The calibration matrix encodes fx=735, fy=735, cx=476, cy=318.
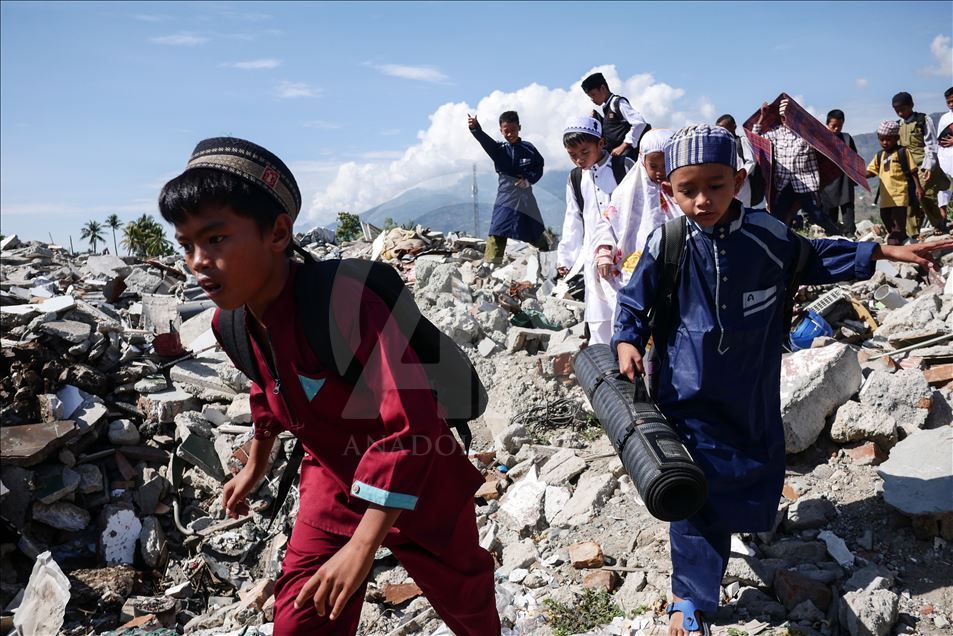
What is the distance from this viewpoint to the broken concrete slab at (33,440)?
5.44 metres

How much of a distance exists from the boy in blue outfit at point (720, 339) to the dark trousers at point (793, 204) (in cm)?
561

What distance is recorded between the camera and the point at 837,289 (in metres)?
6.10

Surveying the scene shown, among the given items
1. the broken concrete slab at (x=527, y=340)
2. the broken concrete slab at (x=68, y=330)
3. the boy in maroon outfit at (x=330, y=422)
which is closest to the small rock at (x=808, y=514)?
the boy in maroon outfit at (x=330, y=422)

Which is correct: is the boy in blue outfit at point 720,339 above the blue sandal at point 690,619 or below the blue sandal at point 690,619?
above

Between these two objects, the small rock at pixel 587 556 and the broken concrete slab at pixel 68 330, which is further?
the broken concrete slab at pixel 68 330

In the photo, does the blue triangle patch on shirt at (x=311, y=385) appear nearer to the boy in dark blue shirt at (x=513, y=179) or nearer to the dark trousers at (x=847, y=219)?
the boy in dark blue shirt at (x=513, y=179)

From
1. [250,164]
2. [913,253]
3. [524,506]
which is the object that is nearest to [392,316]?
[250,164]

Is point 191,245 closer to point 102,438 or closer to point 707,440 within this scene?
point 707,440

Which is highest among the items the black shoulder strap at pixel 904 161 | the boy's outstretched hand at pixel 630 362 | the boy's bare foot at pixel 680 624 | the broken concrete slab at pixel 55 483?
the black shoulder strap at pixel 904 161

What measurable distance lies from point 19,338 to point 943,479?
6960 millimetres

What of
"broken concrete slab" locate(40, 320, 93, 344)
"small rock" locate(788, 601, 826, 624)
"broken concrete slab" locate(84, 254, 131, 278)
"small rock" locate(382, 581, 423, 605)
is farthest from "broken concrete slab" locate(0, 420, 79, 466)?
"broken concrete slab" locate(84, 254, 131, 278)

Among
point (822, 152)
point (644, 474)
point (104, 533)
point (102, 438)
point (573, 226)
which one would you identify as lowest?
point (104, 533)

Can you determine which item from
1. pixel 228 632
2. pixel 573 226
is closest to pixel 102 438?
pixel 228 632

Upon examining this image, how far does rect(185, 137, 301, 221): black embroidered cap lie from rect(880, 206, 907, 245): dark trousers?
9.47 metres
